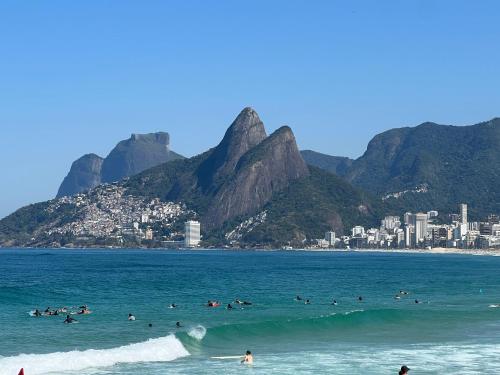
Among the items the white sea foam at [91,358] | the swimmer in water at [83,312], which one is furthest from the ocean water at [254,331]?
the swimmer in water at [83,312]

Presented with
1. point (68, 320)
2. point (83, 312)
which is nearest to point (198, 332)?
point (68, 320)

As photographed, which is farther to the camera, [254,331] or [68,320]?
[68,320]

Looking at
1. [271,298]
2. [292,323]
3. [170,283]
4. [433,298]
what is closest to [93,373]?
[292,323]

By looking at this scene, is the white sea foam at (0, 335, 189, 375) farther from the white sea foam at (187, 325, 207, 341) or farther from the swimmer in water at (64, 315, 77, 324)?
the swimmer in water at (64, 315, 77, 324)

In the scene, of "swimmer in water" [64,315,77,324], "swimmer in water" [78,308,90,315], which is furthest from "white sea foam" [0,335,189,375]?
"swimmer in water" [78,308,90,315]

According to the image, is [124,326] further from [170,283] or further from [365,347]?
[170,283]

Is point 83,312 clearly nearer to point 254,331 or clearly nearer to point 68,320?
point 68,320
